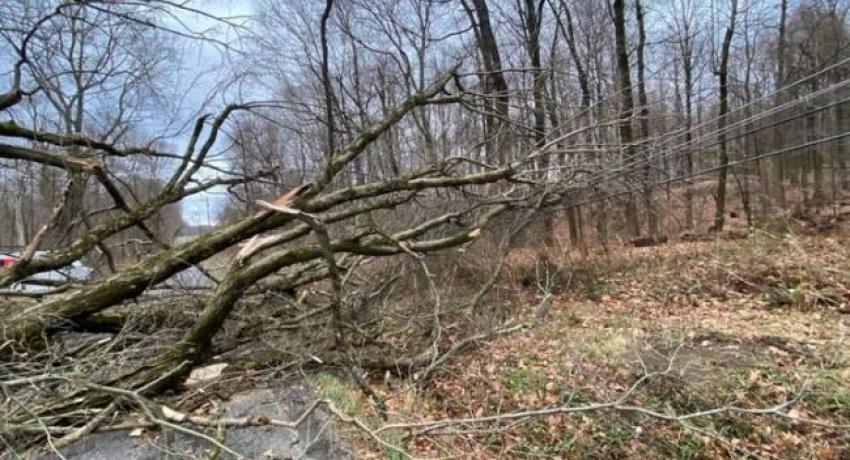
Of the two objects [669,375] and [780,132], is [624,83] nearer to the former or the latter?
[780,132]

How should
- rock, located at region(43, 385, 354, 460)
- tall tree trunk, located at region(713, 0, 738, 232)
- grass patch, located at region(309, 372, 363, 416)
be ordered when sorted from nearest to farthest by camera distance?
rock, located at region(43, 385, 354, 460), grass patch, located at region(309, 372, 363, 416), tall tree trunk, located at region(713, 0, 738, 232)

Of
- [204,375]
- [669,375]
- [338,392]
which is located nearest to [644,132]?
[669,375]

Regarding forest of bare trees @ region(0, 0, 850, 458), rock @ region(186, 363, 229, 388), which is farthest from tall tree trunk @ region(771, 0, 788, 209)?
rock @ region(186, 363, 229, 388)

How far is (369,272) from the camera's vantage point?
6.37 meters

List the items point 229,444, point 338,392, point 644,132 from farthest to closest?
1. point 644,132
2. point 338,392
3. point 229,444

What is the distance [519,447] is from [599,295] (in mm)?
3897

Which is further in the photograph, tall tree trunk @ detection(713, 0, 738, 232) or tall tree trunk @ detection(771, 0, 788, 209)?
tall tree trunk @ detection(771, 0, 788, 209)

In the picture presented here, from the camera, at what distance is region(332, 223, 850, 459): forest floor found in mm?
3219

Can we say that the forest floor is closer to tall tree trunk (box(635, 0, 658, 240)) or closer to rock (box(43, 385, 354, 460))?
rock (box(43, 385, 354, 460))

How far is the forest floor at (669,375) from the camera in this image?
322 cm

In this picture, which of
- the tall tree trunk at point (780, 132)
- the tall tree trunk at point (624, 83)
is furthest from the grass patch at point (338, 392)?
the tall tree trunk at point (780, 132)

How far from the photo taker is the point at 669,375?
12.1ft

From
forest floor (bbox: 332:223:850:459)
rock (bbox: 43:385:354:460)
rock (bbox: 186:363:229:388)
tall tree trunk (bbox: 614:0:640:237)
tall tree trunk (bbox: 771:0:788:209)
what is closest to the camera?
rock (bbox: 43:385:354:460)

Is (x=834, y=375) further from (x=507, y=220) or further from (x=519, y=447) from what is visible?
(x=507, y=220)
